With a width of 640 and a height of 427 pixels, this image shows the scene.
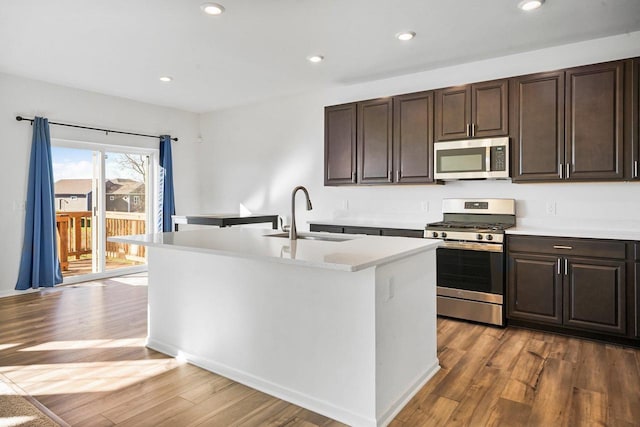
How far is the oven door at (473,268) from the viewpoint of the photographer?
358 centimetres

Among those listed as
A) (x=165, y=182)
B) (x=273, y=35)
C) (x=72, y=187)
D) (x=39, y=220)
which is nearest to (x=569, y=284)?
(x=273, y=35)

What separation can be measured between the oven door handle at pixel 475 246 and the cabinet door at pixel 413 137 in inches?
28.6

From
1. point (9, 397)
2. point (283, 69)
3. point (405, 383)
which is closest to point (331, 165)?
point (283, 69)

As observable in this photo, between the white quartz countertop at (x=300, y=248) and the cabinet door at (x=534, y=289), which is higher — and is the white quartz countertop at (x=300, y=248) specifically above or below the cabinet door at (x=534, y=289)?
above

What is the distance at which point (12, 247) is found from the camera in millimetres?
4758

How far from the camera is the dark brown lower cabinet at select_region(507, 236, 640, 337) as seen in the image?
10.2ft

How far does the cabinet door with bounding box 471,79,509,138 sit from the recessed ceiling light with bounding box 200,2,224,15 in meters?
2.40

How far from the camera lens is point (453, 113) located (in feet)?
13.1

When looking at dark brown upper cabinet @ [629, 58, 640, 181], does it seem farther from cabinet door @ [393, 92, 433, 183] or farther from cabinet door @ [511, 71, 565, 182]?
cabinet door @ [393, 92, 433, 183]

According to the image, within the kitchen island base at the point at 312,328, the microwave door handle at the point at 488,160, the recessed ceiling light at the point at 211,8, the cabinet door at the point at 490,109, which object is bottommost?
the kitchen island base at the point at 312,328

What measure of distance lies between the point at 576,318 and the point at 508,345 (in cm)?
63

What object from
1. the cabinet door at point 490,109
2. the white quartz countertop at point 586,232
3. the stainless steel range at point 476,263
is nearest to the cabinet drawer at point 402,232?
the stainless steel range at point 476,263

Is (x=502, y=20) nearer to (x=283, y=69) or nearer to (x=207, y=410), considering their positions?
(x=283, y=69)

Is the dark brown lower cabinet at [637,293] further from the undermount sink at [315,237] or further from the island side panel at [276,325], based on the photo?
the island side panel at [276,325]
